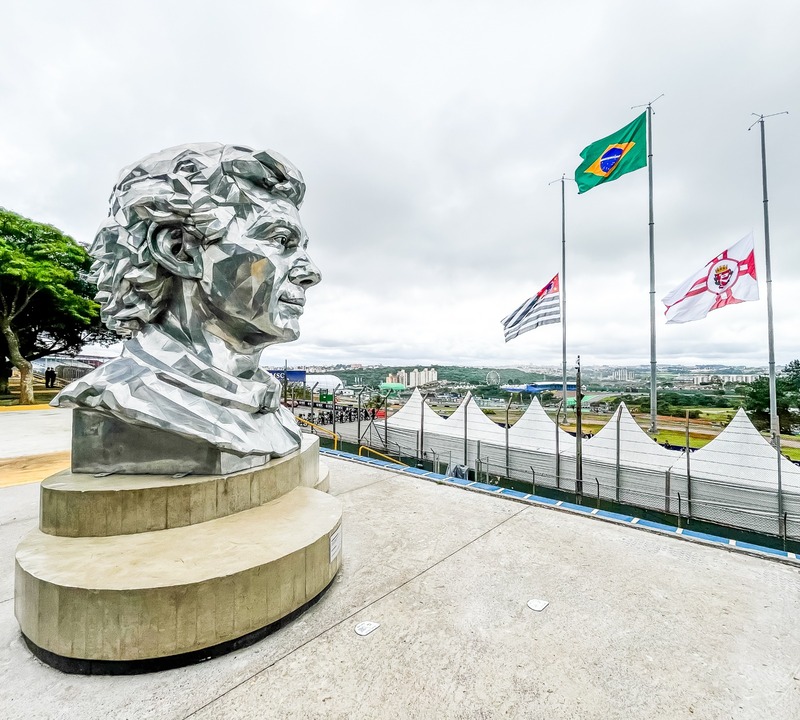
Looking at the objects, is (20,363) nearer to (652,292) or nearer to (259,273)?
Answer: (259,273)

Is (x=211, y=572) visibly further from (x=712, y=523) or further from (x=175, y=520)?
(x=712, y=523)

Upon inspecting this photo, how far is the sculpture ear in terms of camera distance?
419cm

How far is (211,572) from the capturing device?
2.86 meters

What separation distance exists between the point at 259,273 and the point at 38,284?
2189 centimetres

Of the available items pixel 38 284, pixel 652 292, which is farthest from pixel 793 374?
pixel 38 284

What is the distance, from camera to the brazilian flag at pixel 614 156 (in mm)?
14070

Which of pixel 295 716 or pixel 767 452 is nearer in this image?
pixel 295 716

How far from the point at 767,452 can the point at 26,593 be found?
12.6 metres

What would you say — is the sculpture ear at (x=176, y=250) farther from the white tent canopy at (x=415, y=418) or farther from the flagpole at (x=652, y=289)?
the flagpole at (x=652, y=289)

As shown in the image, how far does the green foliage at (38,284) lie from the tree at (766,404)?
37.1 m

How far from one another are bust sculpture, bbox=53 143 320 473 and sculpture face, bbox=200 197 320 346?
1 cm

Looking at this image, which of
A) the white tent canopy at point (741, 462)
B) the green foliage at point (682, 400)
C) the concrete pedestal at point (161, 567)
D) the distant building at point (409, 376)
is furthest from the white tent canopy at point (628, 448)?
the distant building at point (409, 376)

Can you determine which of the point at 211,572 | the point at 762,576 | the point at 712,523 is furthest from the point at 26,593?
the point at 712,523

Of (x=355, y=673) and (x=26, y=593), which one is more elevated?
(x=26, y=593)
